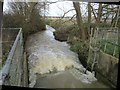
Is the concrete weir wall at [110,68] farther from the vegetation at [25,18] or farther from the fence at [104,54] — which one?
the vegetation at [25,18]

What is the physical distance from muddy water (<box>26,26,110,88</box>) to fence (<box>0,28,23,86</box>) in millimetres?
70

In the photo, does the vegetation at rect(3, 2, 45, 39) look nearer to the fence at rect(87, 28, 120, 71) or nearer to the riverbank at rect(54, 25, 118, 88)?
the riverbank at rect(54, 25, 118, 88)

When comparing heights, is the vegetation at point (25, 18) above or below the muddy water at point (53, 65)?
above

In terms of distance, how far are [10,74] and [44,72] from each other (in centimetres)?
25

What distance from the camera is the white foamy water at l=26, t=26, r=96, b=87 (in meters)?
1.51

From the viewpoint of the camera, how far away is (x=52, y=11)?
5.13 feet

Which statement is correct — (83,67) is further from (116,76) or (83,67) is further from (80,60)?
(116,76)

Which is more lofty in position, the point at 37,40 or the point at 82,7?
the point at 82,7

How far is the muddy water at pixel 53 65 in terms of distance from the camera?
1.48 m

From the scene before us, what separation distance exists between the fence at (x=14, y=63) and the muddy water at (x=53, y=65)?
2.8 inches

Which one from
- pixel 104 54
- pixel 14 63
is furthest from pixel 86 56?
pixel 14 63

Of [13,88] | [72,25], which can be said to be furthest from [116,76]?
[13,88]

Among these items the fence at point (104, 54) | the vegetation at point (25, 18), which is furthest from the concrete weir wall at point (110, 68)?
the vegetation at point (25, 18)

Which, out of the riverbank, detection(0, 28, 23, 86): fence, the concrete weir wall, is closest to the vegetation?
detection(0, 28, 23, 86): fence
